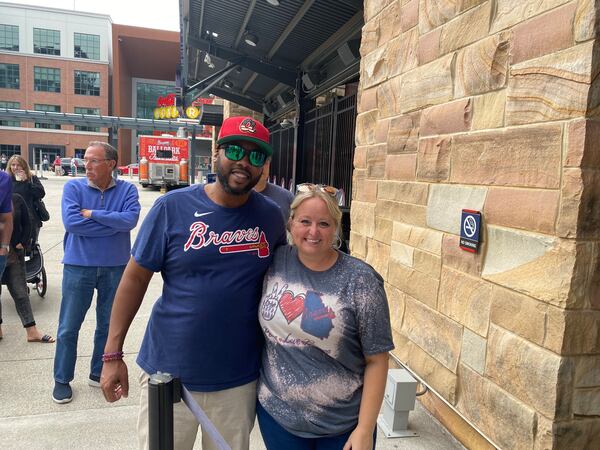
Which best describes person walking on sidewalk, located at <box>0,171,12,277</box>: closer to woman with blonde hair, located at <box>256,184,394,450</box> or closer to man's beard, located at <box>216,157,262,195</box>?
man's beard, located at <box>216,157,262,195</box>

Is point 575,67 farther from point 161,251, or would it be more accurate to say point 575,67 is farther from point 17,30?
point 17,30

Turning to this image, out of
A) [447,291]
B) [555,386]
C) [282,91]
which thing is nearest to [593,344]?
[555,386]

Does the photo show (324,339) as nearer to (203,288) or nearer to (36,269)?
(203,288)

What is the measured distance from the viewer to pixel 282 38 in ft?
24.2

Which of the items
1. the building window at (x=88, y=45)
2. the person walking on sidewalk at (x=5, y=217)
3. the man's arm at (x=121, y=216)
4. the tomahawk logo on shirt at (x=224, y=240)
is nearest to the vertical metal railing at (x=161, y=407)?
the tomahawk logo on shirt at (x=224, y=240)

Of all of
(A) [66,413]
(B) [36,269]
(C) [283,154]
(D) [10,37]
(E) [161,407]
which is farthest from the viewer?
(D) [10,37]

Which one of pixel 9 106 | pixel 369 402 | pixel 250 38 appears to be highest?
pixel 9 106

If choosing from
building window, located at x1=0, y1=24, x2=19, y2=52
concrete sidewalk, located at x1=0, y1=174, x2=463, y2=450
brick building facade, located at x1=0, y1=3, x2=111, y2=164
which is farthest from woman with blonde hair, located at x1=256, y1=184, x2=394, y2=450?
building window, located at x1=0, y1=24, x2=19, y2=52

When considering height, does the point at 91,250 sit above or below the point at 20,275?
above

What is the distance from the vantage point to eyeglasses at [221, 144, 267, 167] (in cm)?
180

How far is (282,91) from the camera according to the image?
36.0 feet

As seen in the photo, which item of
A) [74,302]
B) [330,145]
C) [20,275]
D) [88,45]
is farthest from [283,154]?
[88,45]

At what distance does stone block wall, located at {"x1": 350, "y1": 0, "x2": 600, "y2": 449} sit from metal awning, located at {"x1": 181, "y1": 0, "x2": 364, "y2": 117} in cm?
290

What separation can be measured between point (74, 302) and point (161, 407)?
223cm
